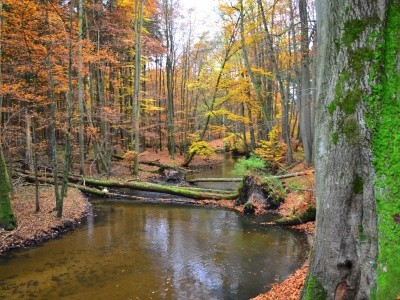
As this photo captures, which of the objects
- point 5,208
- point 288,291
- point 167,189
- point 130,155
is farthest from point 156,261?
point 130,155

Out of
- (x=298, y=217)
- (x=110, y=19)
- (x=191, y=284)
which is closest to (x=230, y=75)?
(x=110, y=19)

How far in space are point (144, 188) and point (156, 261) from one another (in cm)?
835

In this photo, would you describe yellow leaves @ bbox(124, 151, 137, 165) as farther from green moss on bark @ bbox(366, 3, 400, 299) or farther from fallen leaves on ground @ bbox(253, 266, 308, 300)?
green moss on bark @ bbox(366, 3, 400, 299)

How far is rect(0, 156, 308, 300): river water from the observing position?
6.74 meters

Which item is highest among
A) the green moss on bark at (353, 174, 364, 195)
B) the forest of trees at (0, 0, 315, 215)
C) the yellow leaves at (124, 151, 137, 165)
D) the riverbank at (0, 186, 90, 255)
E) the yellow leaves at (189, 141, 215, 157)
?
the forest of trees at (0, 0, 315, 215)

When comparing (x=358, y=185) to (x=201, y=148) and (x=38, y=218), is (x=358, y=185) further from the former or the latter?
(x=201, y=148)

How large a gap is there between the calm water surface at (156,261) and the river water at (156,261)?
2cm

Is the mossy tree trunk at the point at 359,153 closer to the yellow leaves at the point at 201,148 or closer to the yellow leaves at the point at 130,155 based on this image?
the yellow leaves at the point at 130,155

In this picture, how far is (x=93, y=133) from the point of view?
17.6 meters

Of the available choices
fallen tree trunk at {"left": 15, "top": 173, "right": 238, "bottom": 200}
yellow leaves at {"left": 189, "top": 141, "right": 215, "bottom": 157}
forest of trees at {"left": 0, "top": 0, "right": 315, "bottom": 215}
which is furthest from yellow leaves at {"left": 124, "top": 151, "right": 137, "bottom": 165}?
yellow leaves at {"left": 189, "top": 141, "right": 215, "bottom": 157}

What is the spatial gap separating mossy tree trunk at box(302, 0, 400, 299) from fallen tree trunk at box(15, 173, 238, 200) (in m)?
11.7

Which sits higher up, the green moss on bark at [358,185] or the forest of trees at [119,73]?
the forest of trees at [119,73]

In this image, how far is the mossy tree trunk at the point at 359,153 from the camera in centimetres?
282

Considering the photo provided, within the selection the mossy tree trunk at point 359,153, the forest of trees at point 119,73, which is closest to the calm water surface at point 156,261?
the forest of trees at point 119,73
